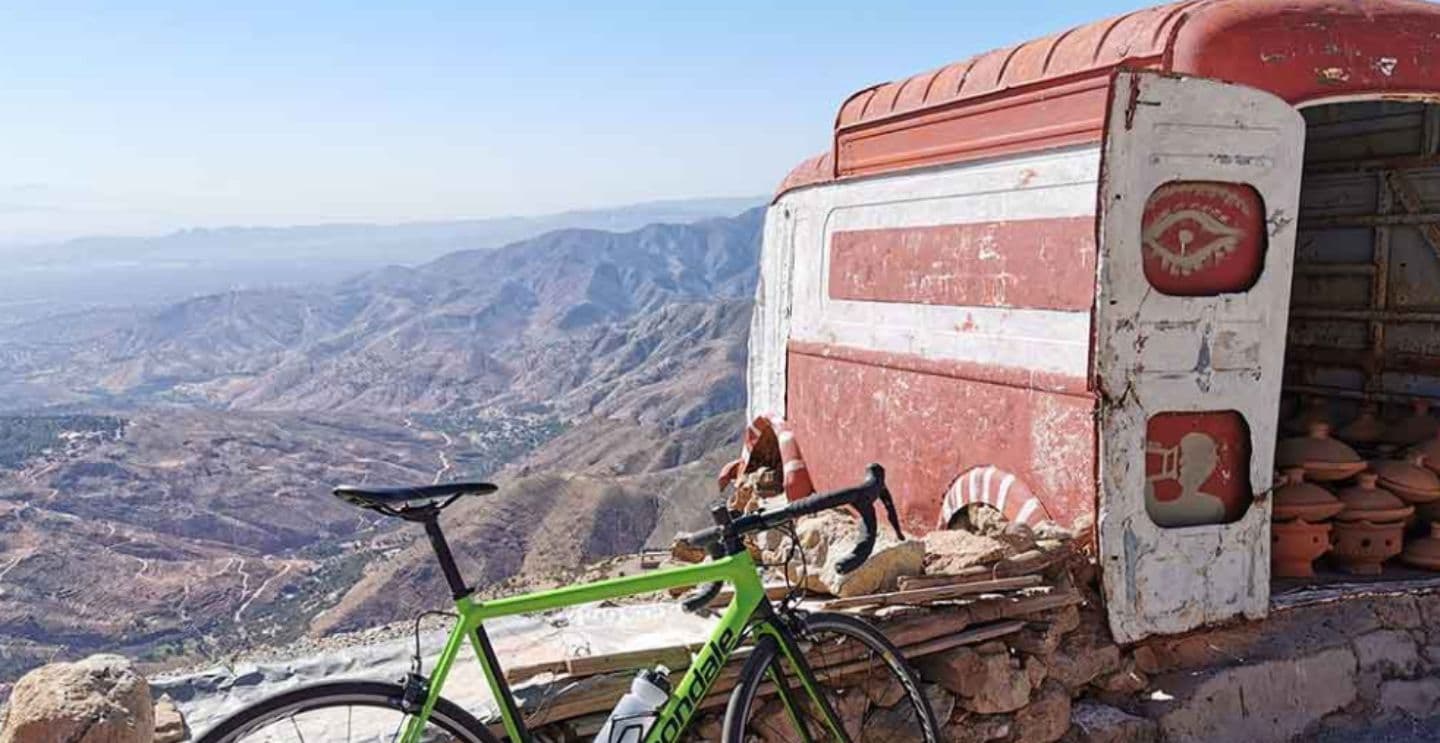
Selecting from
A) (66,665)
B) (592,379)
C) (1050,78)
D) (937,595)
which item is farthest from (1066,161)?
(592,379)

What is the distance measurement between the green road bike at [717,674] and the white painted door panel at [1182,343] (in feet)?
3.62

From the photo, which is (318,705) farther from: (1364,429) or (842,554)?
(1364,429)

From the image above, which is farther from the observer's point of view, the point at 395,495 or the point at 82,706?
the point at 82,706

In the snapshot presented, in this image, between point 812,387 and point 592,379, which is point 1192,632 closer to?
point 812,387

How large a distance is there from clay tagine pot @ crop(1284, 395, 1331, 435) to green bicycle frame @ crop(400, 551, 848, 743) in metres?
3.40

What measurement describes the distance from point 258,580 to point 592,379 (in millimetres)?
80557

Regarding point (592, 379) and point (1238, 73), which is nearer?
point (1238, 73)

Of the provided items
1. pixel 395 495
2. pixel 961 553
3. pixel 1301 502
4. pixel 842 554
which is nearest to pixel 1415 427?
pixel 1301 502

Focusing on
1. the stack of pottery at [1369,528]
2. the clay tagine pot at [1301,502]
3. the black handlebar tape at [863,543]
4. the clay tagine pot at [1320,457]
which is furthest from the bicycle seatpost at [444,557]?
the stack of pottery at [1369,528]

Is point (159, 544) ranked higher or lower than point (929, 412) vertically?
lower

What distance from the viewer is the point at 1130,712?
4.05m

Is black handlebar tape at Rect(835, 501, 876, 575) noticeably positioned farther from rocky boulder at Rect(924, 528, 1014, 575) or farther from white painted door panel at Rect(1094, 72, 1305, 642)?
white painted door panel at Rect(1094, 72, 1305, 642)

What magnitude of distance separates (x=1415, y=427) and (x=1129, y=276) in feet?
9.16

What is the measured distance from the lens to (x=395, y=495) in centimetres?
241
